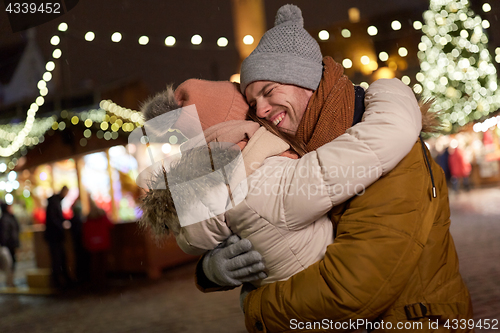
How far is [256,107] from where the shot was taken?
162 cm

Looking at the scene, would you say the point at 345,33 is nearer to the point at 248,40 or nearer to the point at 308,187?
the point at 248,40

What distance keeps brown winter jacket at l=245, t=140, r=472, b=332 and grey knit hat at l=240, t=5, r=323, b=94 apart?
54 centimetres

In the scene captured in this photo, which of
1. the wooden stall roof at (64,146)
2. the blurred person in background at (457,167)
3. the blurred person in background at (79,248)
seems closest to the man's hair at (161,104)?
the blurred person in background at (79,248)

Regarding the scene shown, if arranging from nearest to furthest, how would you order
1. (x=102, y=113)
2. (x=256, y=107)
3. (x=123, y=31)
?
(x=256, y=107) → (x=123, y=31) → (x=102, y=113)

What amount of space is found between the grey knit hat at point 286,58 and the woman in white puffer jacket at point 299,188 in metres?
0.29

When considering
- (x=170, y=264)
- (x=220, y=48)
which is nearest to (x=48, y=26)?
(x=220, y=48)

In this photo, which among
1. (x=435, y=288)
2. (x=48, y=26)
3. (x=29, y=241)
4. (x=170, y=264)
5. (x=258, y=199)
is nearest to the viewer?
(x=258, y=199)

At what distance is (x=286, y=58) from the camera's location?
163cm

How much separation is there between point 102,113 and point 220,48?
574 cm

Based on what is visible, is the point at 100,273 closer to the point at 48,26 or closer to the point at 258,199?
the point at 48,26

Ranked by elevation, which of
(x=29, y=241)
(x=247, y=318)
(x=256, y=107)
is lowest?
(x=29, y=241)

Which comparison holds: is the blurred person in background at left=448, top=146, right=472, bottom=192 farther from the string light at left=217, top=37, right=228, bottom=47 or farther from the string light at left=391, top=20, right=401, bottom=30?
the string light at left=217, top=37, right=228, bottom=47

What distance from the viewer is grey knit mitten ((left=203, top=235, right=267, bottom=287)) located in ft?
4.62

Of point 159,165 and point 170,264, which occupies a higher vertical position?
point 159,165
